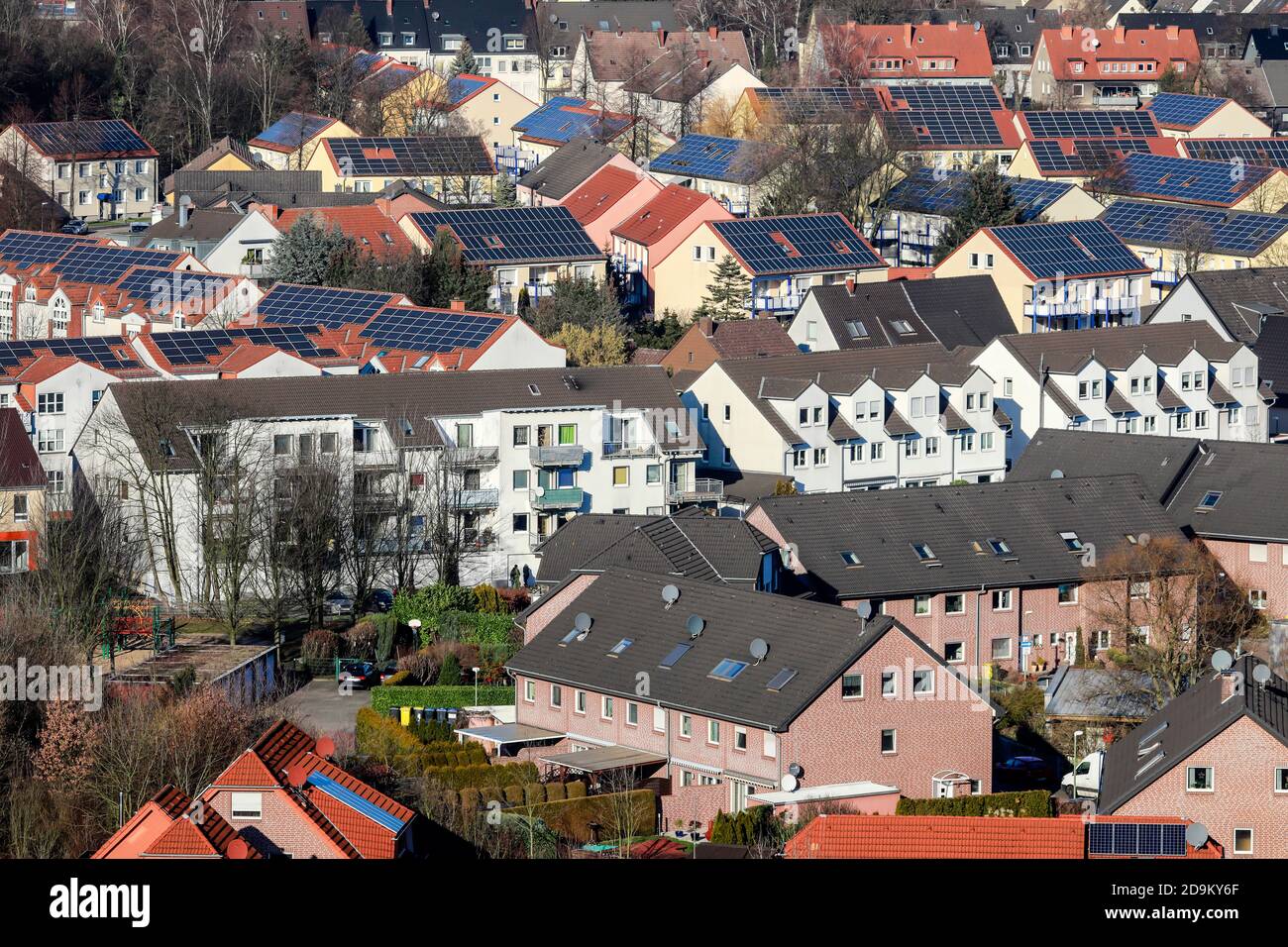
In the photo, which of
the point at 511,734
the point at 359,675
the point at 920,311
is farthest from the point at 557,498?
the point at 920,311

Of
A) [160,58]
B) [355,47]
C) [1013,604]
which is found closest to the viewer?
[1013,604]

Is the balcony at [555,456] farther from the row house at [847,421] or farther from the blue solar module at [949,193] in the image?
the blue solar module at [949,193]

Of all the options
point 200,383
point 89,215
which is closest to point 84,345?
point 200,383

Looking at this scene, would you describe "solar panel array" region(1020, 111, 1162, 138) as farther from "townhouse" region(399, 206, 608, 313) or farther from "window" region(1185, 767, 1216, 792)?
"window" region(1185, 767, 1216, 792)

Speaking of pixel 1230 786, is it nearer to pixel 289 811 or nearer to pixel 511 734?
pixel 289 811

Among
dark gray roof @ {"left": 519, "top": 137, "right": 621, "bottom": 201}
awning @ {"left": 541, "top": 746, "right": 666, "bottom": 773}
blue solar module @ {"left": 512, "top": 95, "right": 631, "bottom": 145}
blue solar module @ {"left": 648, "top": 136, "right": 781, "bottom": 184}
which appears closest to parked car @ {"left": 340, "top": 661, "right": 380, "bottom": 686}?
awning @ {"left": 541, "top": 746, "right": 666, "bottom": 773}

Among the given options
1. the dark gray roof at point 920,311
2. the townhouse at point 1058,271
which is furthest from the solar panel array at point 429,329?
the townhouse at point 1058,271

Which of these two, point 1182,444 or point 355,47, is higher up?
point 355,47

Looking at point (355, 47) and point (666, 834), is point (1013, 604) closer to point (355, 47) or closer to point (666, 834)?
point (666, 834)
